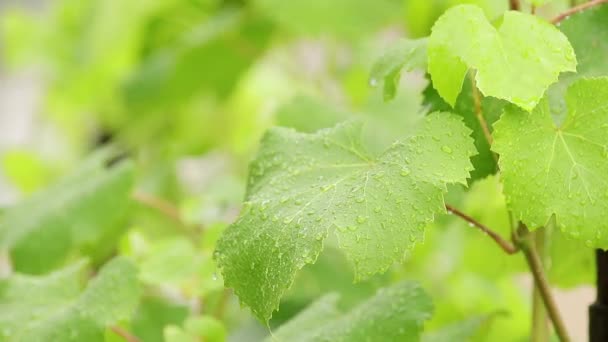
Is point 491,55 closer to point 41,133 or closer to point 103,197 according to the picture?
point 103,197

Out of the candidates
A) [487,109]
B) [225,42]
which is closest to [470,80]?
[487,109]

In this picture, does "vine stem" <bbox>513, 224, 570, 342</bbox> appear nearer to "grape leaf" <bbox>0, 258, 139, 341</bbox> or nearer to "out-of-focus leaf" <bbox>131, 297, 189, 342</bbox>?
"grape leaf" <bbox>0, 258, 139, 341</bbox>

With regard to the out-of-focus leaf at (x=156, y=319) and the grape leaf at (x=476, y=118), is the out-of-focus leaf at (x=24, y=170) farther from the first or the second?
the grape leaf at (x=476, y=118)

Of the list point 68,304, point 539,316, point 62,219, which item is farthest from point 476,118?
point 62,219

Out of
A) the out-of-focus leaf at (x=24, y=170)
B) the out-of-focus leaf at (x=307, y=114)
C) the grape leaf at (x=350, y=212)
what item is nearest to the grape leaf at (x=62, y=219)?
the out-of-focus leaf at (x=307, y=114)

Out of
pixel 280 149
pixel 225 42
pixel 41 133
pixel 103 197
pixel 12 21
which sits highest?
pixel 280 149

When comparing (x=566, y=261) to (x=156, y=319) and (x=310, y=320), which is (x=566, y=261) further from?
(x=156, y=319)
